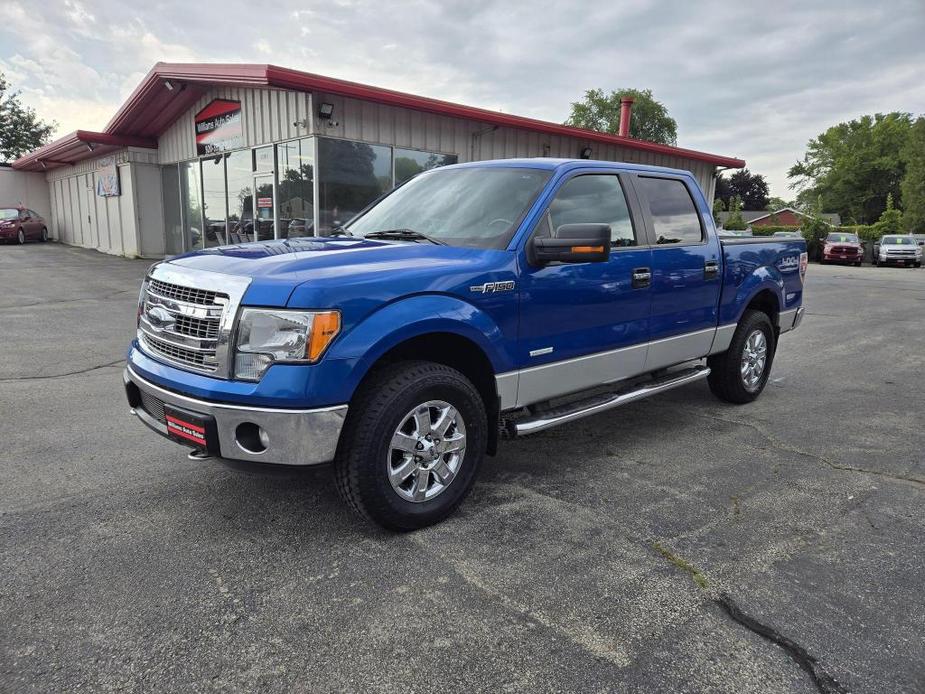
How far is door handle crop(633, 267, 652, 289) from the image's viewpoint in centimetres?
423

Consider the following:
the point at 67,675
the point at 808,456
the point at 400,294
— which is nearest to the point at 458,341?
the point at 400,294

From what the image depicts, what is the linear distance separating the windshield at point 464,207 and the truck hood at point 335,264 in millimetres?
228

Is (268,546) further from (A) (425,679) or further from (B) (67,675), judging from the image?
(A) (425,679)

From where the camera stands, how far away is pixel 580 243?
10.9ft

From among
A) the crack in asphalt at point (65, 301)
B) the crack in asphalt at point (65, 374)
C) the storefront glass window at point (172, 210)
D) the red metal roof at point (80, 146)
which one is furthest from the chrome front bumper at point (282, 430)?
the red metal roof at point (80, 146)

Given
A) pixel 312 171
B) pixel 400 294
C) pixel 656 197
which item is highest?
pixel 312 171

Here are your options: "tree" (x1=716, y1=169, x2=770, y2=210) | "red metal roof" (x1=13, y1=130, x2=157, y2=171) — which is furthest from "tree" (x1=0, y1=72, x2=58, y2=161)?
"tree" (x1=716, y1=169, x2=770, y2=210)

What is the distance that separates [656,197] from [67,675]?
437cm

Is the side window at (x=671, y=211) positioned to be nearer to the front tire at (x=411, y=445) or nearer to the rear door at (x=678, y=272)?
the rear door at (x=678, y=272)

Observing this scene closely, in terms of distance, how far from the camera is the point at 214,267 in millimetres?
3096

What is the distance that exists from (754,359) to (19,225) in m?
A: 28.4

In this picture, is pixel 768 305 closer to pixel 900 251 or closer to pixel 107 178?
pixel 107 178

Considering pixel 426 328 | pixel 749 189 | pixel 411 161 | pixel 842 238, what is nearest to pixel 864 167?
pixel 749 189

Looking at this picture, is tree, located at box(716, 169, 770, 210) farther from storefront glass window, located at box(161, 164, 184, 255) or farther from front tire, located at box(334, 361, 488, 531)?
front tire, located at box(334, 361, 488, 531)
